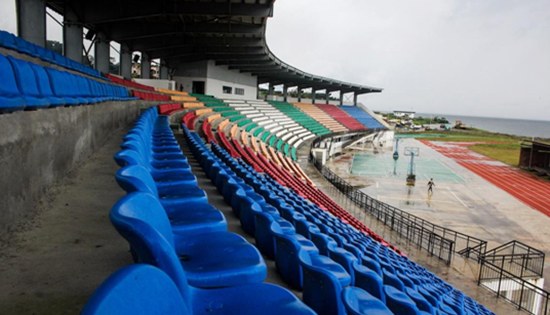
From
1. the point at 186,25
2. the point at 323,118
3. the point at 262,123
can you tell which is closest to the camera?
the point at 186,25

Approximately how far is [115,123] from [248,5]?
10794 mm

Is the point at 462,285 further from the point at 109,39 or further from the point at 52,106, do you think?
the point at 109,39

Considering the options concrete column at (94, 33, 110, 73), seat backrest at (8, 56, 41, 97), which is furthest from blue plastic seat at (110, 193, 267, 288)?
concrete column at (94, 33, 110, 73)

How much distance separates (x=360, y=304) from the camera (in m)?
2.40

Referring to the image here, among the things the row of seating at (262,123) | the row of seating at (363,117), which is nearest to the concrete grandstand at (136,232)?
the row of seating at (262,123)

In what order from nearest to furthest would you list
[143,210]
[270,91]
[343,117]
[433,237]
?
[143,210] < [433,237] < [343,117] < [270,91]

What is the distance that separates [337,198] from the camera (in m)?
17.9

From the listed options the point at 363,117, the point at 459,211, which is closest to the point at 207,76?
the point at 459,211

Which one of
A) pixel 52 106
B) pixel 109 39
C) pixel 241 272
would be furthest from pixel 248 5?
pixel 241 272

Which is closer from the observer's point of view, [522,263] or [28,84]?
[28,84]

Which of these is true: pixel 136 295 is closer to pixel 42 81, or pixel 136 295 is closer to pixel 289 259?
pixel 289 259

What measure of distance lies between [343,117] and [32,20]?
142 ft

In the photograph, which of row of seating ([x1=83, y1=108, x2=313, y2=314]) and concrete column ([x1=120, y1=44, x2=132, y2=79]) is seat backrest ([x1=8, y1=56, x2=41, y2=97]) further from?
concrete column ([x1=120, y1=44, x2=132, y2=79])

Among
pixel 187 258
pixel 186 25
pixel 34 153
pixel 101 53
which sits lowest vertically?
pixel 187 258
